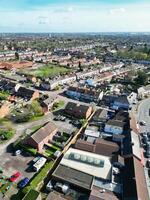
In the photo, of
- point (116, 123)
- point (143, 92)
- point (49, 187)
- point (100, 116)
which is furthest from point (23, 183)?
point (143, 92)

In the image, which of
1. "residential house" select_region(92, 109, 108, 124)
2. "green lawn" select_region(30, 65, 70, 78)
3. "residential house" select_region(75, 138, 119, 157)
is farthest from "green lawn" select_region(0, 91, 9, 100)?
"residential house" select_region(75, 138, 119, 157)

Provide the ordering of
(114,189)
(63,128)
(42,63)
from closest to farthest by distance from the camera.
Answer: (114,189)
(63,128)
(42,63)

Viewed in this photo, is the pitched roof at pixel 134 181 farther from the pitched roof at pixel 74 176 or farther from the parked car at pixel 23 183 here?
the parked car at pixel 23 183

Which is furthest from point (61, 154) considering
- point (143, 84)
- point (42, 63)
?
point (42, 63)

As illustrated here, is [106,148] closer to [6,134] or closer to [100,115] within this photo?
[100,115]

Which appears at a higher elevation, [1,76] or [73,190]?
[1,76]

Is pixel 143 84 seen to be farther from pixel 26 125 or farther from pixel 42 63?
pixel 42 63

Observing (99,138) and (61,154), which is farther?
(99,138)
